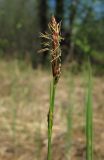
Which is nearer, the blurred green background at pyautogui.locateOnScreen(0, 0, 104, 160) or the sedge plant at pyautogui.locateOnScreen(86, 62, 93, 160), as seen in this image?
the sedge plant at pyautogui.locateOnScreen(86, 62, 93, 160)

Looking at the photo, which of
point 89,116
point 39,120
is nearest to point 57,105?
point 39,120

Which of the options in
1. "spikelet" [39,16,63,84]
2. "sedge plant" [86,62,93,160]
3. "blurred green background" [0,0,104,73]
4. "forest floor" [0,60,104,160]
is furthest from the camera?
"blurred green background" [0,0,104,73]

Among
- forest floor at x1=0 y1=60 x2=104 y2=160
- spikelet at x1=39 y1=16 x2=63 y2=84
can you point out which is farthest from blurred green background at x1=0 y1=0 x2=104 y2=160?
spikelet at x1=39 y1=16 x2=63 y2=84

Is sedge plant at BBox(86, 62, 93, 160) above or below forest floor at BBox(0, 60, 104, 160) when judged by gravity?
above

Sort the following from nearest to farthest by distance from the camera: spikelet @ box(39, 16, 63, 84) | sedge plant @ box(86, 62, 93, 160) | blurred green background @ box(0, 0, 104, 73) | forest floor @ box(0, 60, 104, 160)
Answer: spikelet @ box(39, 16, 63, 84) → sedge plant @ box(86, 62, 93, 160) → forest floor @ box(0, 60, 104, 160) → blurred green background @ box(0, 0, 104, 73)

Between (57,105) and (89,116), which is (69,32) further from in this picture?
(89,116)

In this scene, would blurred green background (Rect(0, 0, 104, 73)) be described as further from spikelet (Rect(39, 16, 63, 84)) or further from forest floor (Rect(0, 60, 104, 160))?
spikelet (Rect(39, 16, 63, 84))

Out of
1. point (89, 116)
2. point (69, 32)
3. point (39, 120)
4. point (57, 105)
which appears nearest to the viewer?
point (89, 116)

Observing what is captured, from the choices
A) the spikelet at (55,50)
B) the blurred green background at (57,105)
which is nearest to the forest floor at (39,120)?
the blurred green background at (57,105)

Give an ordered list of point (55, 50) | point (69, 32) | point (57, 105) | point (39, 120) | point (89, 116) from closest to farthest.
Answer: point (55, 50)
point (89, 116)
point (39, 120)
point (57, 105)
point (69, 32)
